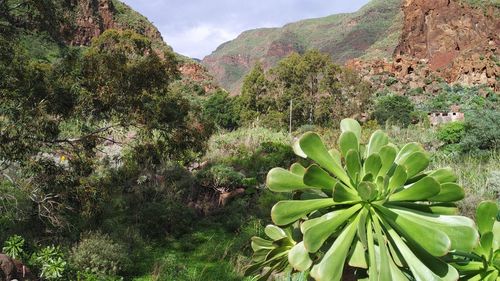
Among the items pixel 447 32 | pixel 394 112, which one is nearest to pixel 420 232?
pixel 394 112

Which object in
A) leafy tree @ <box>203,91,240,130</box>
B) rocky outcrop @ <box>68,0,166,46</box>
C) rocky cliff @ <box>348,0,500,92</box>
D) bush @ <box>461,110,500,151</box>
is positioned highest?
rocky outcrop @ <box>68,0,166,46</box>

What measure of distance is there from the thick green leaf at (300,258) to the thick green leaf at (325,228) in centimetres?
7

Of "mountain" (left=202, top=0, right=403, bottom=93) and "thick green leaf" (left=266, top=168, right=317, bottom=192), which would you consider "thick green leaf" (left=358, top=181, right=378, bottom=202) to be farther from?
"mountain" (left=202, top=0, right=403, bottom=93)

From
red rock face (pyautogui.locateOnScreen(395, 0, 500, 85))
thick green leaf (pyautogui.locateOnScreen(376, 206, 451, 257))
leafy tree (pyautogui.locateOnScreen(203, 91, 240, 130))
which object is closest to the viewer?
thick green leaf (pyautogui.locateOnScreen(376, 206, 451, 257))

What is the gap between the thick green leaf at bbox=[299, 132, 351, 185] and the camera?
4.52 feet

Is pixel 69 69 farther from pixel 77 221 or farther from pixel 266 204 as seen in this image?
pixel 266 204

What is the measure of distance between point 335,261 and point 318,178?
0.24 m

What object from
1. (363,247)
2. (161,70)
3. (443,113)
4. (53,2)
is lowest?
(443,113)

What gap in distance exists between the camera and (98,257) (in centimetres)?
561

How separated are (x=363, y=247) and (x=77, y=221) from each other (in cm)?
663

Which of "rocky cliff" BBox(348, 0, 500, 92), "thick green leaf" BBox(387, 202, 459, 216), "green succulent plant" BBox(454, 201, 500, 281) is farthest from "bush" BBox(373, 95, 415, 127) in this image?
"green succulent plant" BBox(454, 201, 500, 281)

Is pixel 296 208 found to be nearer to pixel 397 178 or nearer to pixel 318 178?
pixel 318 178

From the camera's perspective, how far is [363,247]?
47.5 inches

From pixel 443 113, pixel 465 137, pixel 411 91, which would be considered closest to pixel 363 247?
pixel 465 137
